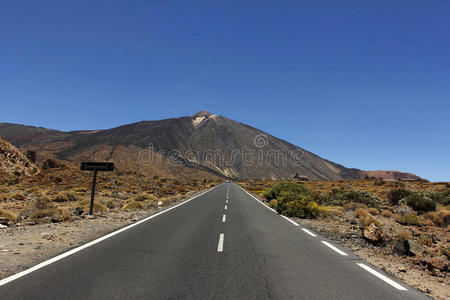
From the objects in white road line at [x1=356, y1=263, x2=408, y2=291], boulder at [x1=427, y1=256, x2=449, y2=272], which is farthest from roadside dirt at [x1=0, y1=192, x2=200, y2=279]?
boulder at [x1=427, y1=256, x2=449, y2=272]

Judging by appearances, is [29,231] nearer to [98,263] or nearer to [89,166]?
[89,166]

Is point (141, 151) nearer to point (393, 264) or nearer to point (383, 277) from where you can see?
point (393, 264)

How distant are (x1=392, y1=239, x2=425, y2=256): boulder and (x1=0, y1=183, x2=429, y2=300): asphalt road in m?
1.83

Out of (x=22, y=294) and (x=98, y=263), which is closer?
(x=22, y=294)

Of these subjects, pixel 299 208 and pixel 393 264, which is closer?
pixel 393 264

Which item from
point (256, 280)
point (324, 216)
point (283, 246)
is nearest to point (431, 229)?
point (324, 216)

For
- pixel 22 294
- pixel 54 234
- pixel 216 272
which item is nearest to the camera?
pixel 22 294

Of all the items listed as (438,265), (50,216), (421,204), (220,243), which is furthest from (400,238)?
(50,216)

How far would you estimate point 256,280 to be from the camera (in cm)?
509

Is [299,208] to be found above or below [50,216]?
above

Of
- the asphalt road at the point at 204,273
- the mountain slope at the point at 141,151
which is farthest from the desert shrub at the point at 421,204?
the mountain slope at the point at 141,151

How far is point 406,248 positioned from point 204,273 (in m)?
6.45

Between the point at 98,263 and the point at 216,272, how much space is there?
8.21ft

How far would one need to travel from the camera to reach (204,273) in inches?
211
